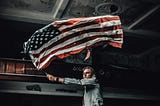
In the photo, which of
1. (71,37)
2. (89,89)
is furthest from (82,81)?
(71,37)

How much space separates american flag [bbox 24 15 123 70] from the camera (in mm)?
6613

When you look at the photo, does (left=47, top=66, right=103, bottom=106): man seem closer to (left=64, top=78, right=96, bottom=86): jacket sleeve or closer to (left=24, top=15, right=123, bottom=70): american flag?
(left=64, top=78, right=96, bottom=86): jacket sleeve

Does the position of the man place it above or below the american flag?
below

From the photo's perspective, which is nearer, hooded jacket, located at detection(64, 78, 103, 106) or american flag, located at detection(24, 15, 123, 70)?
hooded jacket, located at detection(64, 78, 103, 106)

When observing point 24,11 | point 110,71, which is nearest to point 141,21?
point 110,71

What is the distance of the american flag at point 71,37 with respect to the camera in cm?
661

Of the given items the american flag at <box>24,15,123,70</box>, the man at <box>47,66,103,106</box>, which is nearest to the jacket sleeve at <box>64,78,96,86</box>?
the man at <box>47,66,103,106</box>

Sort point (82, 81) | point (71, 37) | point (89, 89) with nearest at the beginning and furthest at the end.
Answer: point (82, 81), point (89, 89), point (71, 37)

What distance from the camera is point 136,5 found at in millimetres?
9062

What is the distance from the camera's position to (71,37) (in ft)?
22.0

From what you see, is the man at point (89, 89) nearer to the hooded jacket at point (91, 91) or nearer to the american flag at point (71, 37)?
the hooded jacket at point (91, 91)

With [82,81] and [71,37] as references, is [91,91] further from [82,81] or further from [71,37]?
[71,37]

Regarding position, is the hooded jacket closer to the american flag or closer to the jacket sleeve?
the jacket sleeve

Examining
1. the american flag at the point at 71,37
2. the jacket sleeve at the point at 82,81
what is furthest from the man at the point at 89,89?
the american flag at the point at 71,37
